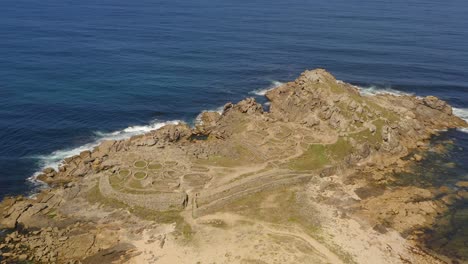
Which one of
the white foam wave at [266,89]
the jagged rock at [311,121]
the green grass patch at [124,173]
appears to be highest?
the white foam wave at [266,89]

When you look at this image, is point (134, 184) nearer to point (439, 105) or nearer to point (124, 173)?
point (124, 173)

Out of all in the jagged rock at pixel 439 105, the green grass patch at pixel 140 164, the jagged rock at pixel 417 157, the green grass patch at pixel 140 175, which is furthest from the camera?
the jagged rock at pixel 439 105

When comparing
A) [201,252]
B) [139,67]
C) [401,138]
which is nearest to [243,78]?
[139,67]

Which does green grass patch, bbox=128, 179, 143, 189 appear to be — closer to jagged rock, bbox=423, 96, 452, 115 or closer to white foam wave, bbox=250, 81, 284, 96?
white foam wave, bbox=250, 81, 284, 96

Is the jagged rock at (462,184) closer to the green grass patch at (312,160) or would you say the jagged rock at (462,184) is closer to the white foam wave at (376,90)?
the green grass patch at (312,160)

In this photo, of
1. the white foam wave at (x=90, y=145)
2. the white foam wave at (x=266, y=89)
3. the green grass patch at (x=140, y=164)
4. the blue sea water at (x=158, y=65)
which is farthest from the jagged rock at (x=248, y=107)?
the green grass patch at (x=140, y=164)

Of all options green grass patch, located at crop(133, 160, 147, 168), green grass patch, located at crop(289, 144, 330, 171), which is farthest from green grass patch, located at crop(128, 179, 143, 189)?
green grass patch, located at crop(289, 144, 330, 171)

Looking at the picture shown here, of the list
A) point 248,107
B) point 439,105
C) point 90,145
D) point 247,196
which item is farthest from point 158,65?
point 439,105
